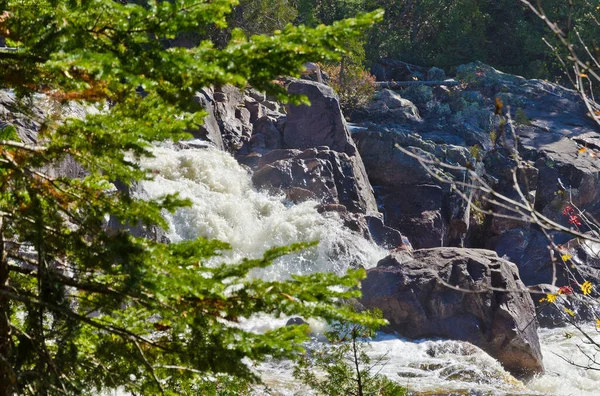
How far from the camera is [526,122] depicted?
83.9ft

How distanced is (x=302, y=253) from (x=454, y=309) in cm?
362

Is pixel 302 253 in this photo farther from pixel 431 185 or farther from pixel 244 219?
pixel 431 185

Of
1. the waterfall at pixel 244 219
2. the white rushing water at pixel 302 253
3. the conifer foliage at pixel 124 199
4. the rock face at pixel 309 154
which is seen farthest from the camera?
the rock face at pixel 309 154

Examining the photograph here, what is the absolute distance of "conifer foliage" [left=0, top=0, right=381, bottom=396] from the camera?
3293 millimetres

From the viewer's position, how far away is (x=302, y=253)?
1625 centimetres

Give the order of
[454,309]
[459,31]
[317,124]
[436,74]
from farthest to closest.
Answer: [459,31] → [436,74] → [317,124] → [454,309]

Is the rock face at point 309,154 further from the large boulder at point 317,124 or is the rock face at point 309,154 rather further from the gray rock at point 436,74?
the gray rock at point 436,74

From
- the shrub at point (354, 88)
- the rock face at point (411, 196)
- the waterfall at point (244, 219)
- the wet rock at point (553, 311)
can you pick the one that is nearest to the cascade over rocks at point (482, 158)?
the rock face at point (411, 196)

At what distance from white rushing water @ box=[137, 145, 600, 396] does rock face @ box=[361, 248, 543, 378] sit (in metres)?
0.43

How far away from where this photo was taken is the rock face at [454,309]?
13586mm

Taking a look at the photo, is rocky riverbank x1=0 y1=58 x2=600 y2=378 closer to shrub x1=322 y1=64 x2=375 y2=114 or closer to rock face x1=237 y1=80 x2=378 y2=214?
rock face x1=237 y1=80 x2=378 y2=214

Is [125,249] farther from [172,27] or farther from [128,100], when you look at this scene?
[172,27]

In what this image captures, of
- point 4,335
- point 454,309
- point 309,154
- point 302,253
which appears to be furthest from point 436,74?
point 4,335

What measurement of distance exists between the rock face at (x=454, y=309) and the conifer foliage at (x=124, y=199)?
10.1 m
